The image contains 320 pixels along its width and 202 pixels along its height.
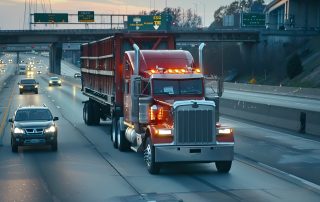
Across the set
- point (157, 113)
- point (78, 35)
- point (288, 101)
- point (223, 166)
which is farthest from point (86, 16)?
point (223, 166)

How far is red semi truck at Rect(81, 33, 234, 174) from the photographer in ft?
63.2

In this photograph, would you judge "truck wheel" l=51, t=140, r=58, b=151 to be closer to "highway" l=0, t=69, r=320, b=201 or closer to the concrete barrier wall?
"highway" l=0, t=69, r=320, b=201

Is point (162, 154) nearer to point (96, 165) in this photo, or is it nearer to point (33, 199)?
point (96, 165)

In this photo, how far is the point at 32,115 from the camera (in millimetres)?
25500

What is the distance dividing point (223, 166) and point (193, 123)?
1868 mm

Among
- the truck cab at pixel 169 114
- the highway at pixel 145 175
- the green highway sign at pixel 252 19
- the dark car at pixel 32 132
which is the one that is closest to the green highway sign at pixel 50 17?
the green highway sign at pixel 252 19

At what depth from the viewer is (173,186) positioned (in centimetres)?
1767

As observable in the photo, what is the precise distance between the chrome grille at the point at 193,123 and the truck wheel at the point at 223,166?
1.10 meters

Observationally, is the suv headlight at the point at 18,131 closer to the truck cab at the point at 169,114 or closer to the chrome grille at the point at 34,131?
the chrome grille at the point at 34,131

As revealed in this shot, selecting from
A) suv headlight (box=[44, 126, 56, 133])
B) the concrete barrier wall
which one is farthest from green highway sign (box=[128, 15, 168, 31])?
suv headlight (box=[44, 126, 56, 133])

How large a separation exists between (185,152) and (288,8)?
109 metres

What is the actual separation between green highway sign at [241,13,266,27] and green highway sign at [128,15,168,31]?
13773 mm

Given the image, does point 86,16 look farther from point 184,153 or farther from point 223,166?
point 184,153

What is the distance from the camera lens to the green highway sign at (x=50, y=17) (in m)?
112
